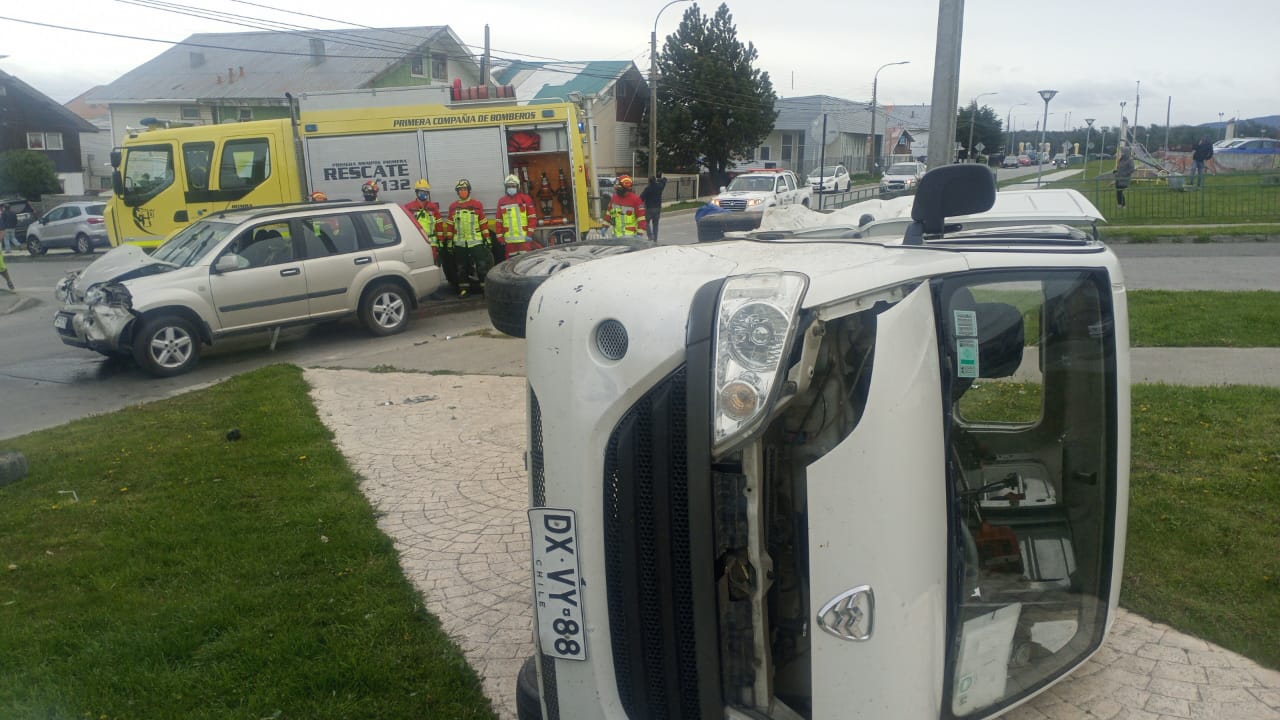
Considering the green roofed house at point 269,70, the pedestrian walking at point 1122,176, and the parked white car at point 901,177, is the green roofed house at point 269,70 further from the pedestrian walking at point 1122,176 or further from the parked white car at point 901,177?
the pedestrian walking at point 1122,176

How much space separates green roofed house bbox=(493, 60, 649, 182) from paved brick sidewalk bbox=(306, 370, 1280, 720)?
130ft

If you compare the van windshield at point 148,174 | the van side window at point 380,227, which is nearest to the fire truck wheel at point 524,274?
the van side window at point 380,227

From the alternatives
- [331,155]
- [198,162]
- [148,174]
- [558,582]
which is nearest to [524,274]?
[558,582]

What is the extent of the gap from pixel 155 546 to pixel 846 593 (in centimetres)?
417

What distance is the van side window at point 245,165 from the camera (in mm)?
15242

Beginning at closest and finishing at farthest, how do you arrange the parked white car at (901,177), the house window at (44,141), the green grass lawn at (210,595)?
1. the green grass lawn at (210,595)
2. the house window at (44,141)
3. the parked white car at (901,177)

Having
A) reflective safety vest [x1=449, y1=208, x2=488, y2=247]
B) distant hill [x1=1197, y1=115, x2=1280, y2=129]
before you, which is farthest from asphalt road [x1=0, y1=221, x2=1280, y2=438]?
distant hill [x1=1197, y1=115, x2=1280, y2=129]

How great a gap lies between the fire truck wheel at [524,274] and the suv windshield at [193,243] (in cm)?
845

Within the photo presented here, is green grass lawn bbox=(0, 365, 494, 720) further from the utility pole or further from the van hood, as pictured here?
the utility pole

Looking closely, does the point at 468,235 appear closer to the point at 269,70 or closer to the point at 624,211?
the point at 624,211

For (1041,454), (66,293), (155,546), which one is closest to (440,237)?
(66,293)

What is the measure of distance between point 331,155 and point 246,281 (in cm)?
456

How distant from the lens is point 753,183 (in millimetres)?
32562

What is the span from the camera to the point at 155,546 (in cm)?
514
